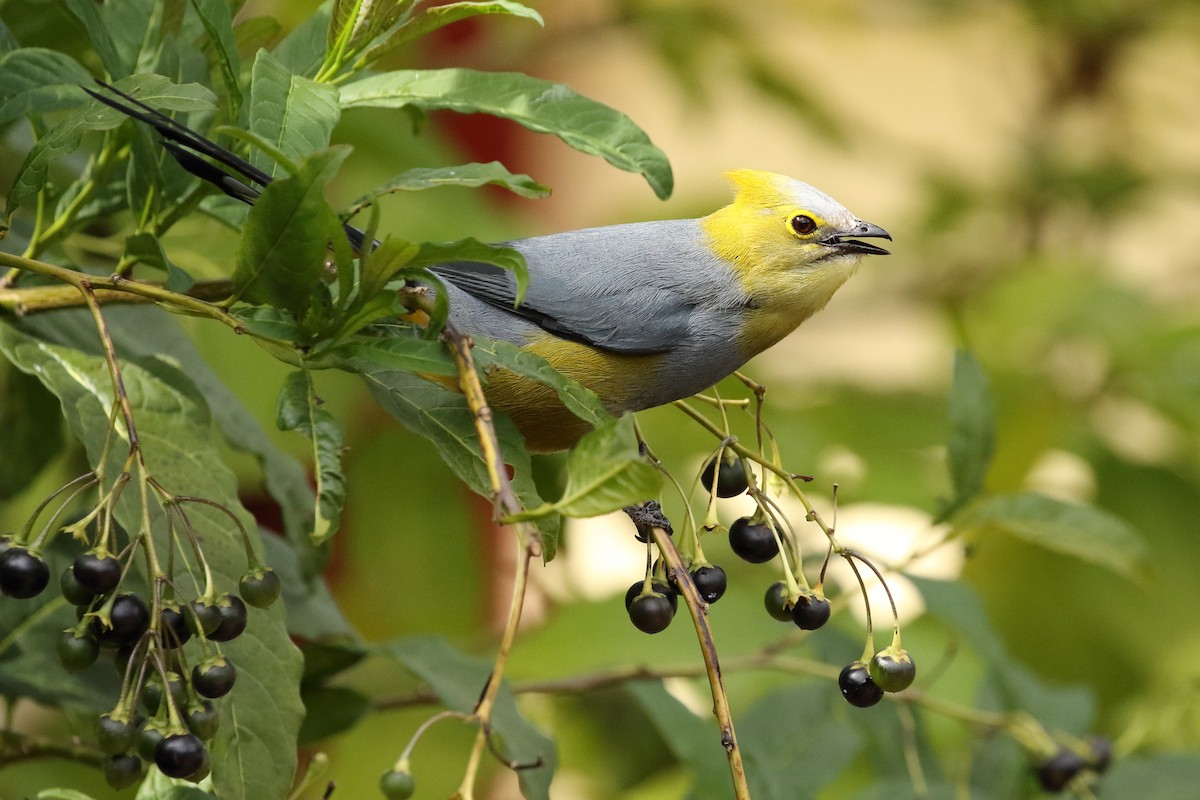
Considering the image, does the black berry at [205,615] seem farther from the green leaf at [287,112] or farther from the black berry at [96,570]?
the green leaf at [287,112]

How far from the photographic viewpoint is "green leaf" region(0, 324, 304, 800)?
87 cm

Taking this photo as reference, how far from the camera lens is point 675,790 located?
1.70 meters

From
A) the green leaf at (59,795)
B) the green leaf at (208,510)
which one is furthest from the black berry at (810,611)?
the green leaf at (59,795)

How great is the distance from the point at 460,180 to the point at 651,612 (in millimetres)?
308

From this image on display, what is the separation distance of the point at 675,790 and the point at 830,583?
0.36 metres

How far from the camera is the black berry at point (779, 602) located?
86 cm

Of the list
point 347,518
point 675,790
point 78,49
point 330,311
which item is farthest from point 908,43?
point 330,311

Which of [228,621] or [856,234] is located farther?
[856,234]

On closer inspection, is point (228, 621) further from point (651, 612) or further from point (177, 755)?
point (651, 612)

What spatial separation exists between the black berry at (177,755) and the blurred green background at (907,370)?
72 cm

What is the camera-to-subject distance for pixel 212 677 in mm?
790

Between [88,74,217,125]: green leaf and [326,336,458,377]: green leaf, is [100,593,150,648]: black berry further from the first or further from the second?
[88,74,217,125]: green leaf

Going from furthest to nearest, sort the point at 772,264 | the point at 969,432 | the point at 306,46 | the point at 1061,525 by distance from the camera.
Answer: the point at 1061,525 < the point at 969,432 < the point at 772,264 < the point at 306,46

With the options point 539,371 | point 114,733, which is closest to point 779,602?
point 539,371
